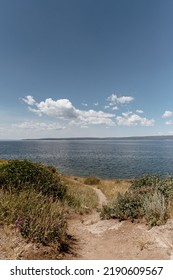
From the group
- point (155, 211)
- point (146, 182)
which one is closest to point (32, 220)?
point (155, 211)

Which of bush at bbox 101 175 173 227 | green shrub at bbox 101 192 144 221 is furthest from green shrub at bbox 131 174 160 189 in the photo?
green shrub at bbox 101 192 144 221

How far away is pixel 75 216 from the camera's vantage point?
33.5ft

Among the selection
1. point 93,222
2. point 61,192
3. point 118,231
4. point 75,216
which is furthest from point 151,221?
point 61,192

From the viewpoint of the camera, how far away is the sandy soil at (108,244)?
16.3 feet

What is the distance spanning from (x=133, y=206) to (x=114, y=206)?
2.84ft

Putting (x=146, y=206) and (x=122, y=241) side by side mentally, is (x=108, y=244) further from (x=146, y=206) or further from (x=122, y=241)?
(x=146, y=206)

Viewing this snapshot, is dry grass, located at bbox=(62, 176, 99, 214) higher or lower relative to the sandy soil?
lower

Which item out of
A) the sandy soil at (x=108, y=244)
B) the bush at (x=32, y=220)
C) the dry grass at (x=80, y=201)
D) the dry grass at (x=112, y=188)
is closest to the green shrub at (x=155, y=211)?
the sandy soil at (x=108, y=244)

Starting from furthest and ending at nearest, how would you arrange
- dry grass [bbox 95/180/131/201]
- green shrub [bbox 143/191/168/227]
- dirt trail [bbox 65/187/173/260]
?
dry grass [bbox 95/180/131/201], green shrub [bbox 143/191/168/227], dirt trail [bbox 65/187/173/260]

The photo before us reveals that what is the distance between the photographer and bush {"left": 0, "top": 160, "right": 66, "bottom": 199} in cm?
903

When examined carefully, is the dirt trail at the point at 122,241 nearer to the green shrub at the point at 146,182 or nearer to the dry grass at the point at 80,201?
the green shrub at the point at 146,182

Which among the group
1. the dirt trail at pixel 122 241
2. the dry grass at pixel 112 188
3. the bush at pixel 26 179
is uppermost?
the bush at pixel 26 179

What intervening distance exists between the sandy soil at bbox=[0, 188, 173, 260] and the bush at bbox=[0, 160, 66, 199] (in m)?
2.60

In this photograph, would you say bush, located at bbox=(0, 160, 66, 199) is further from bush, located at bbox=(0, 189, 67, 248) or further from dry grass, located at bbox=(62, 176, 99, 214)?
bush, located at bbox=(0, 189, 67, 248)
